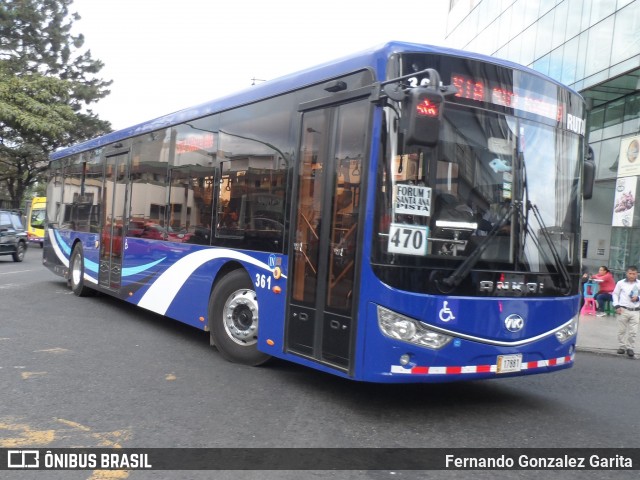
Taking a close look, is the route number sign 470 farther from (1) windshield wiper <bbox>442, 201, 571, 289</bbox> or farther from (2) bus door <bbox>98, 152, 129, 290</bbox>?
(2) bus door <bbox>98, 152, 129, 290</bbox>

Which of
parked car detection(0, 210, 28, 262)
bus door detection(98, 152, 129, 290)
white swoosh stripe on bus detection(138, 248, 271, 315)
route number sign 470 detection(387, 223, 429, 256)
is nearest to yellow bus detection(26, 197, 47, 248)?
parked car detection(0, 210, 28, 262)

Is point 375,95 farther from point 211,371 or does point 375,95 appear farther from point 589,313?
point 589,313

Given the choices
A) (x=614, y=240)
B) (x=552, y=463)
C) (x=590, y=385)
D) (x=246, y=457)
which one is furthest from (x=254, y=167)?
(x=614, y=240)

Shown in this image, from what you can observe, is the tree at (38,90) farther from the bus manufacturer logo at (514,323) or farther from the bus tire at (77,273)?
the bus manufacturer logo at (514,323)

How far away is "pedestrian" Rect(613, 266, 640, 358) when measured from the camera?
1038 centimetres

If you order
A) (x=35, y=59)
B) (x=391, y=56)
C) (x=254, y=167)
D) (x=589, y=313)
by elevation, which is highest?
(x=35, y=59)

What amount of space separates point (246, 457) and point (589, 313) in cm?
1468

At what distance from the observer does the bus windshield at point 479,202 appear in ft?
16.3

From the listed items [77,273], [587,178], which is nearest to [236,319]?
[587,178]

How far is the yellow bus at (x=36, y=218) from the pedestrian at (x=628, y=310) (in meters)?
30.9

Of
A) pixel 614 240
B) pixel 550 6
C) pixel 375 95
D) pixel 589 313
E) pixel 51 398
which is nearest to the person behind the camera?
pixel 375 95

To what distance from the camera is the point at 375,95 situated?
510 cm

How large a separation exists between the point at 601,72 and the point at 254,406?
18.8 metres

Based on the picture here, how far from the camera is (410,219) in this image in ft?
16.3
